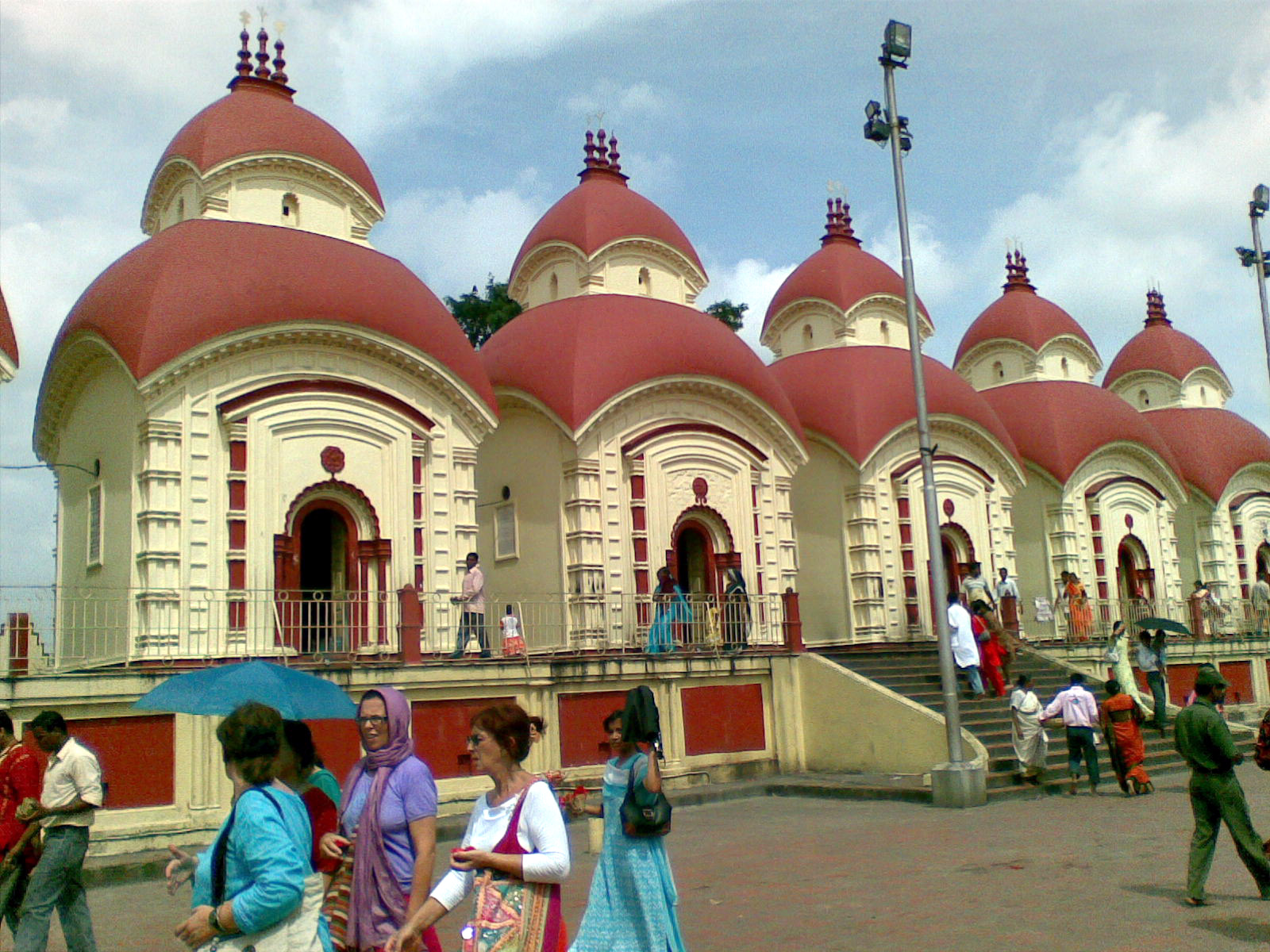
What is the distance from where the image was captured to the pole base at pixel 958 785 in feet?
43.8

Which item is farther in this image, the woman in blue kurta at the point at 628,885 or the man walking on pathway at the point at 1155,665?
the man walking on pathway at the point at 1155,665

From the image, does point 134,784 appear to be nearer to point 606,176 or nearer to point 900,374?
point 606,176

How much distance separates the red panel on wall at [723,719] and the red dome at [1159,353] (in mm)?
20850

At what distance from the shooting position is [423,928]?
14.4 ft

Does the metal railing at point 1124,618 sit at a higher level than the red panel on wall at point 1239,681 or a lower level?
higher

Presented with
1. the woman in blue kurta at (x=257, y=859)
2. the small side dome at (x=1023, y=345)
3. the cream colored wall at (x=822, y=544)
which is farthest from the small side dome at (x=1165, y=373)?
the woman in blue kurta at (x=257, y=859)

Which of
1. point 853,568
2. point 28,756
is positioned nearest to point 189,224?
point 28,756

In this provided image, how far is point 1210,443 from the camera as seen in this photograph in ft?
105

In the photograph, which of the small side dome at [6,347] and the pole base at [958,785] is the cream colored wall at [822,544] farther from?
the small side dome at [6,347]

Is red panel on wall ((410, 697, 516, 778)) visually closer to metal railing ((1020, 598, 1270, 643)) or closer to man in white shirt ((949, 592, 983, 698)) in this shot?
man in white shirt ((949, 592, 983, 698))

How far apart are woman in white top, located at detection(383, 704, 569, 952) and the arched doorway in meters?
15.9

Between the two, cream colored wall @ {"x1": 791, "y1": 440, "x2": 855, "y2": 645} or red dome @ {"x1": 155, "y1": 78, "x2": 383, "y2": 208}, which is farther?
cream colored wall @ {"x1": 791, "y1": 440, "x2": 855, "y2": 645}

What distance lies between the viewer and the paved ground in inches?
297

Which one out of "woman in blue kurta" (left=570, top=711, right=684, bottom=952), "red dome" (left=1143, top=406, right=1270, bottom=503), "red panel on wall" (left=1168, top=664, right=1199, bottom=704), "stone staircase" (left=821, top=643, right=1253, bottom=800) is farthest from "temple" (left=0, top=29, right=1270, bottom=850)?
"woman in blue kurta" (left=570, top=711, right=684, bottom=952)
